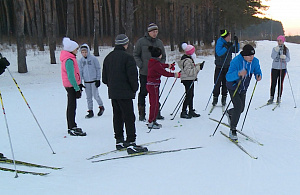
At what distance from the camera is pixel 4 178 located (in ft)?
11.4

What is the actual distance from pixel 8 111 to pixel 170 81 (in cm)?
703

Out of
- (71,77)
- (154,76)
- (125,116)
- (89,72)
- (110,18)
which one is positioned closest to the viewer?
(125,116)

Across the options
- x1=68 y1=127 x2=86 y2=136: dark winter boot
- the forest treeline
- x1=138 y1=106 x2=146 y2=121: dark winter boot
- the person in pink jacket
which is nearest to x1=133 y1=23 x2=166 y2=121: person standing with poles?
x1=138 y1=106 x2=146 y2=121: dark winter boot

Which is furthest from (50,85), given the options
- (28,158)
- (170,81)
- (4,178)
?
(4,178)

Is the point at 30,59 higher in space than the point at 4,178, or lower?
higher

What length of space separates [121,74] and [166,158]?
149 cm

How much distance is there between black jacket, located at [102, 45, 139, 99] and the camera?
427 centimetres

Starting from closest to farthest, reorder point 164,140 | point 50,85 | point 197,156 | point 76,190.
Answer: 1. point 76,190
2. point 197,156
3. point 164,140
4. point 50,85

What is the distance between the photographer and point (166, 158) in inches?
165

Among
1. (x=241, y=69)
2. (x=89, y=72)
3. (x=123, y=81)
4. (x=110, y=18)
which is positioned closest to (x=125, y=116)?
(x=123, y=81)

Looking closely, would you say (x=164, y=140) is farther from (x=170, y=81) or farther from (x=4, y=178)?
(x=170, y=81)

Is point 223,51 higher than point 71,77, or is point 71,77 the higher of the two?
point 223,51

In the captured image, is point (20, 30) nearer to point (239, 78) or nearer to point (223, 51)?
point (223, 51)

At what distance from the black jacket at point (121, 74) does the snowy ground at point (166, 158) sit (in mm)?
1013
